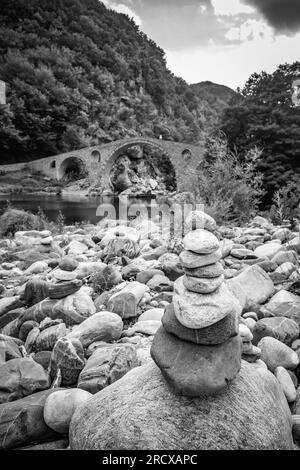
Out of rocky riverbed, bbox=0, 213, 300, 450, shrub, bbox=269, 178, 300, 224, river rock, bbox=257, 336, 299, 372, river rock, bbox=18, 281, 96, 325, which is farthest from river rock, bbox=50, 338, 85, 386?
shrub, bbox=269, 178, 300, 224

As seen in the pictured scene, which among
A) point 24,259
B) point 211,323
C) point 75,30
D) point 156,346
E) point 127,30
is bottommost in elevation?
point 24,259

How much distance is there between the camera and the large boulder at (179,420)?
184 centimetres

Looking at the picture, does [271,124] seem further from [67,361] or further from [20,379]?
[20,379]

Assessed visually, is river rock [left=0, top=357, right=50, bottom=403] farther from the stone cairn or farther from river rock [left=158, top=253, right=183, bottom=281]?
river rock [left=158, top=253, right=183, bottom=281]

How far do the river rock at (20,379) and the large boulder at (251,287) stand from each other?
2.44 metres

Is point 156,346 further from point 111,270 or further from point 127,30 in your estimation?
point 127,30

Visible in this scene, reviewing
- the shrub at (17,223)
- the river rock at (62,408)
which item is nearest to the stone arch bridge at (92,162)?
the shrub at (17,223)

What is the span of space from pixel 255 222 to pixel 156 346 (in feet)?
24.2

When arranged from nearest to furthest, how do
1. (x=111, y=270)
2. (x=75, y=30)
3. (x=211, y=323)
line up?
(x=211, y=323) < (x=111, y=270) < (x=75, y=30)

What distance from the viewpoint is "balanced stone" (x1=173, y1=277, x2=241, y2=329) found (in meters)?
1.93

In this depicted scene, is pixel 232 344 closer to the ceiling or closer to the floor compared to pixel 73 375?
closer to the ceiling

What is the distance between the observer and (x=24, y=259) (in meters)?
7.43

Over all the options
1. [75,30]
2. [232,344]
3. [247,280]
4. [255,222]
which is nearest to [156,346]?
[232,344]

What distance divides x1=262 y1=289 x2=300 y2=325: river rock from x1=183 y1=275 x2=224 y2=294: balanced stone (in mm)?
2273
